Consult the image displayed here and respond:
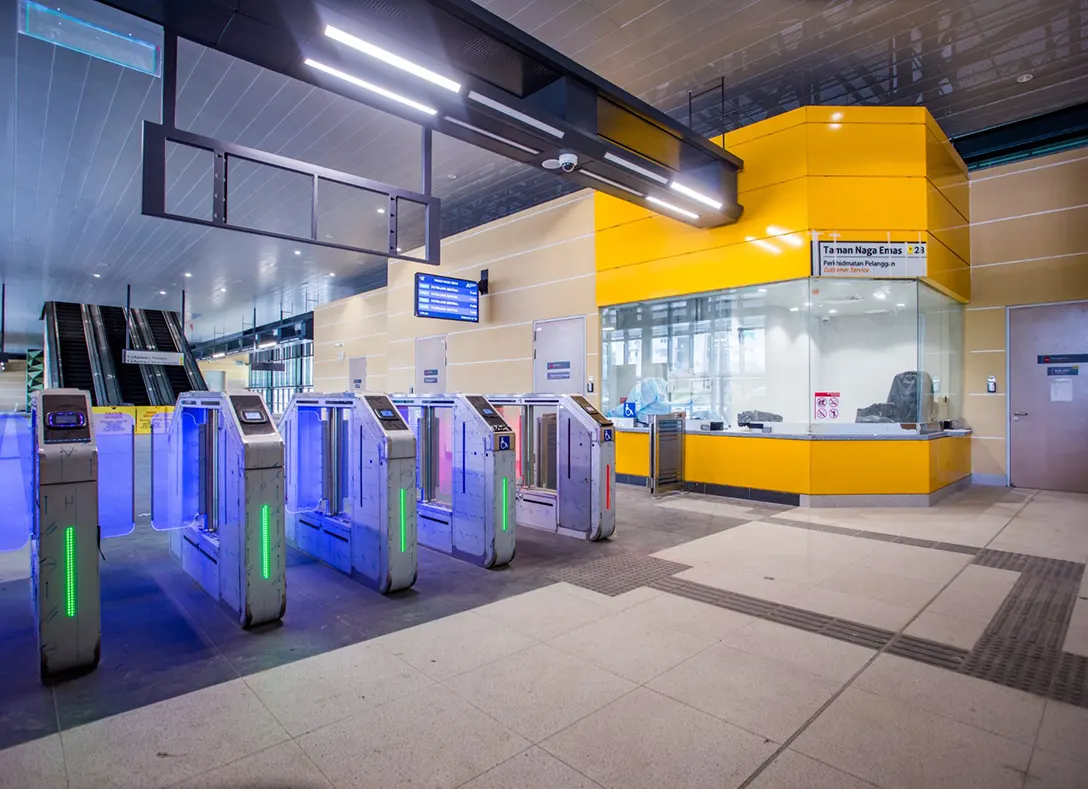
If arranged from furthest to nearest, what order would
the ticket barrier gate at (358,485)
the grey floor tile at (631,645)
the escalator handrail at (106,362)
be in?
the escalator handrail at (106,362)
the ticket barrier gate at (358,485)
the grey floor tile at (631,645)

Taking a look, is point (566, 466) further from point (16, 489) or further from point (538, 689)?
point (16, 489)

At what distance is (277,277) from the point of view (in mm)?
16188

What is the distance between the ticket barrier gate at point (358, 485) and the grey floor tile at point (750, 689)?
1923 millimetres

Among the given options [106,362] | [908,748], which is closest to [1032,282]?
[908,748]

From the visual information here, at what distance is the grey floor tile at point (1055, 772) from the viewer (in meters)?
1.93

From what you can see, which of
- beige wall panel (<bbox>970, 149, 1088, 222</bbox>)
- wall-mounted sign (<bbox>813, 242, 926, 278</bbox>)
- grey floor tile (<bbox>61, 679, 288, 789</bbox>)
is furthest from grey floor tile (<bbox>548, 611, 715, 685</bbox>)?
beige wall panel (<bbox>970, 149, 1088, 222</bbox>)

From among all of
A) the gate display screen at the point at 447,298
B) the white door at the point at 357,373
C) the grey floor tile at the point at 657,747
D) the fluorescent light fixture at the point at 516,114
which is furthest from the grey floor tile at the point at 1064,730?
the white door at the point at 357,373

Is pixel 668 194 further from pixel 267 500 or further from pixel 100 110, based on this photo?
pixel 100 110

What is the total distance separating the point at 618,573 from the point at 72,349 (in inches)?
706

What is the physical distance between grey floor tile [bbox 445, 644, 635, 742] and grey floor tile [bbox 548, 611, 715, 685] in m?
0.08

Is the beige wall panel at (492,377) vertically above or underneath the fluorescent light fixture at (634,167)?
underneath

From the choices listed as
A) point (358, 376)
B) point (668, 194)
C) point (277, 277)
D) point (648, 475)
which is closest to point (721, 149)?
point (668, 194)

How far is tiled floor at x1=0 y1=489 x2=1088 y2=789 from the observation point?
2021 mm

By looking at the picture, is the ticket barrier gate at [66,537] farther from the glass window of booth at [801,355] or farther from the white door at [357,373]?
the white door at [357,373]
